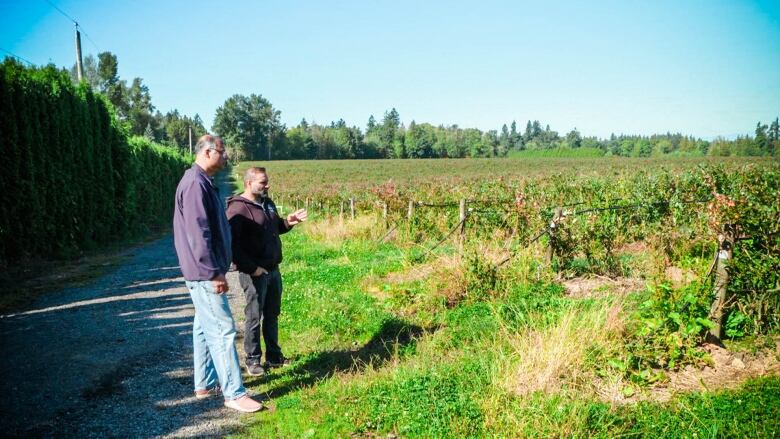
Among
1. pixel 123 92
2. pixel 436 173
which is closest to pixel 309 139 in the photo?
pixel 123 92

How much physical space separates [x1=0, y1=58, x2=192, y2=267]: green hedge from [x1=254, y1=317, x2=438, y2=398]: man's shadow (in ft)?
25.4

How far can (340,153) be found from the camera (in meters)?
103

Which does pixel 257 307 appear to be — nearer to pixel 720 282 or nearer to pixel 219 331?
pixel 219 331

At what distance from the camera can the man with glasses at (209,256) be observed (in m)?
3.62

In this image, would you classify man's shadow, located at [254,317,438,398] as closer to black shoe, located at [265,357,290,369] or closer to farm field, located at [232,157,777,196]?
black shoe, located at [265,357,290,369]

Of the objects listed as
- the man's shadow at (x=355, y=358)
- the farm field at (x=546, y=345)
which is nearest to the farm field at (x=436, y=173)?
the farm field at (x=546, y=345)

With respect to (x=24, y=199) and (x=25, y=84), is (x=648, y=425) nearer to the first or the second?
(x=24, y=199)

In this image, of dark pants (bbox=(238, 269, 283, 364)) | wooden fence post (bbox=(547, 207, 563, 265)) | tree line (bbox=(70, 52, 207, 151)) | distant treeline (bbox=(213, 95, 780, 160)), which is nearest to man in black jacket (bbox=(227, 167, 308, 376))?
dark pants (bbox=(238, 269, 283, 364))

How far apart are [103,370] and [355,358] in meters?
2.64

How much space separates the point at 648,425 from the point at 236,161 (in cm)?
9594

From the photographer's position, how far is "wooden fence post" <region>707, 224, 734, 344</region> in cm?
452

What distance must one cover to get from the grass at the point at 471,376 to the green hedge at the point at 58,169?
700 cm

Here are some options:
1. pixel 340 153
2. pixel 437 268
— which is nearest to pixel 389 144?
pixel 340 153

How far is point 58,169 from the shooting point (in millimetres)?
10992
